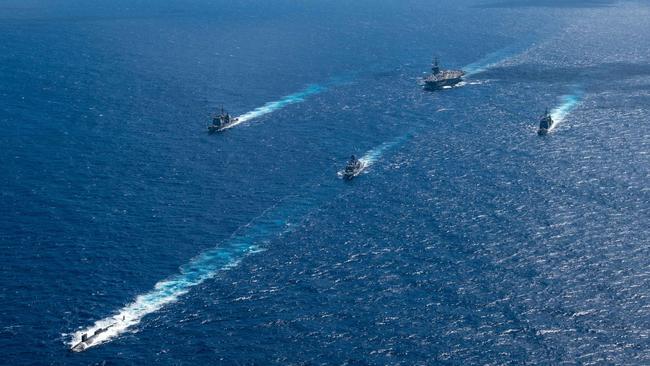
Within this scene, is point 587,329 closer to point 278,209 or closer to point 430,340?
point 430,340

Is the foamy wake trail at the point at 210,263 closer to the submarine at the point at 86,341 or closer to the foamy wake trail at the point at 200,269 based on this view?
the foamy wake trail at the point at 200,269

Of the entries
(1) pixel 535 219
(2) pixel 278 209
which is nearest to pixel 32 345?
(2) pixel 278 209

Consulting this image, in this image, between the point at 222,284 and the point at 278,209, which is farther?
the point at 278,209

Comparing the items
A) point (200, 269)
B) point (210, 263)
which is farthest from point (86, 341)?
point (210, 263)

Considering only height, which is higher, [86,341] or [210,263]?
[210,263]

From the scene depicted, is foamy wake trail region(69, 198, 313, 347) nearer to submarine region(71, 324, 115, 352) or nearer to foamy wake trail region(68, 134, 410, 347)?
foamy wake trail region(68, 134, 410, 347)

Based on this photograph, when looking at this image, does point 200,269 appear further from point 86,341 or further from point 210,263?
point 86,341

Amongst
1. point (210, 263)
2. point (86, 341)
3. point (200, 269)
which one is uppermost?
point (210, 263)
